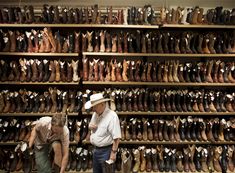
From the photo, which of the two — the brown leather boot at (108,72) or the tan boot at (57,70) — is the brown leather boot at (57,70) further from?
A: the brown leather boot at (108,72)

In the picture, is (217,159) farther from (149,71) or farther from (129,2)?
(129,2)

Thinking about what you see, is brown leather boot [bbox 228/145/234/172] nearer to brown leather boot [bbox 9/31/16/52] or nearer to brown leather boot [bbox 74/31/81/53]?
brown leather boot [bbox 74/31/81/53]

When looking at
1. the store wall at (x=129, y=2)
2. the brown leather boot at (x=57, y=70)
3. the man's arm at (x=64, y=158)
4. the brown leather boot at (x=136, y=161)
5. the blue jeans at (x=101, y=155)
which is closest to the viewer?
the man's arm at (x=64, y=158)

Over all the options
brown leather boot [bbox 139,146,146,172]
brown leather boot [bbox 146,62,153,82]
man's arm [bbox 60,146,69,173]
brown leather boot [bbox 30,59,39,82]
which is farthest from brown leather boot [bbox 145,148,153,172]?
brown leather boot [bbox 30,59,39,82]

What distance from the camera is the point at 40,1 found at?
457cm

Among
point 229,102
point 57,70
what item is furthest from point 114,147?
point 229,102

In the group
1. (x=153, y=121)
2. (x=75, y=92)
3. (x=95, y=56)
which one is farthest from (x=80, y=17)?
(x=153, y=121)

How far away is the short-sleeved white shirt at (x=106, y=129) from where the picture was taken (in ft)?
10.3

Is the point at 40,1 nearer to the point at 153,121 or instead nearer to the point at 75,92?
the point at 75,92

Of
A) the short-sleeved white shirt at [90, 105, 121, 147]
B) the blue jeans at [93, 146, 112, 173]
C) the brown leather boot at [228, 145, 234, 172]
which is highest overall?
the short-sleeved white shirt at [90, 105, 121, 147]

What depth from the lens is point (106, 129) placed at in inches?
124

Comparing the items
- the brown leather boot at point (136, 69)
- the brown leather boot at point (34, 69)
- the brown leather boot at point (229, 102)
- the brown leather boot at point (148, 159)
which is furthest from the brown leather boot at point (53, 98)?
the brown leather boot at point (229, 102)

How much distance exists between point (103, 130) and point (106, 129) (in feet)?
0.12

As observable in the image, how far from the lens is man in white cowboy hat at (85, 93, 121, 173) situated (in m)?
3.12
